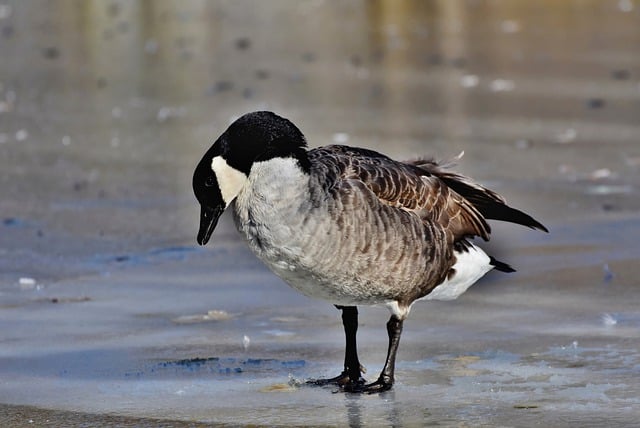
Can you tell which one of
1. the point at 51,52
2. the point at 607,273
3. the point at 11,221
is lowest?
the point at 607,273

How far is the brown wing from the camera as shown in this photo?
17.7 feet

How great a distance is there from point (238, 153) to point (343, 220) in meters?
0.50

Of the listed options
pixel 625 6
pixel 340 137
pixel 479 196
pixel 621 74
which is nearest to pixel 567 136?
pixel 340 137

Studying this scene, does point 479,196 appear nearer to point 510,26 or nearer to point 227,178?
point 227,178

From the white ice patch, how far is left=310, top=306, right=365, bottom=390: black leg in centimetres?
34

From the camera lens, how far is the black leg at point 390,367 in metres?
5.28

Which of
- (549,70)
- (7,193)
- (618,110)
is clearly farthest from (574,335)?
(549,70)

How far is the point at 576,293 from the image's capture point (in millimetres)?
6859

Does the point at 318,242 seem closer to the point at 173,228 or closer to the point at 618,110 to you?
the point at 173,228

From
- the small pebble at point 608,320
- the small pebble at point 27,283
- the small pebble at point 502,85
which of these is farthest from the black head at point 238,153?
the small pebble at point 502,85

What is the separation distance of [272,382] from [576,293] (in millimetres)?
2097

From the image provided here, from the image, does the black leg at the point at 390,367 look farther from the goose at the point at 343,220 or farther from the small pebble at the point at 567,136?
the small pebble at the point at 567,136

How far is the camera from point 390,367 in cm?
538

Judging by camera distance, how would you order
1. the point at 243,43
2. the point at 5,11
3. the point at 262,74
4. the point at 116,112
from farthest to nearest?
the point at 5,11 < the point at 243,43 < the point at 262,74 < the point at 116,112
